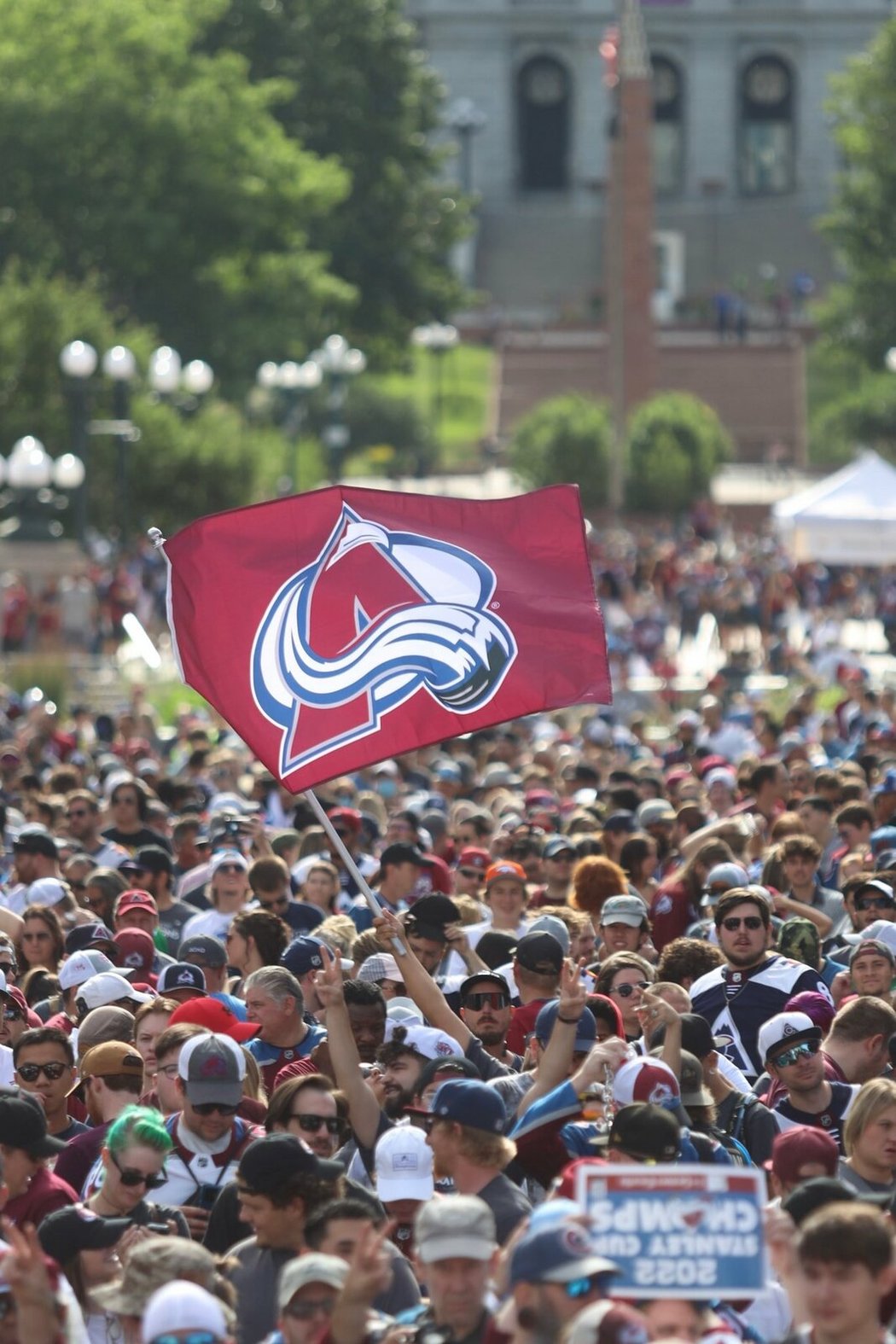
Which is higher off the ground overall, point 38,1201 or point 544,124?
point 544,124

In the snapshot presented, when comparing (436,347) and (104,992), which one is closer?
(104,992)

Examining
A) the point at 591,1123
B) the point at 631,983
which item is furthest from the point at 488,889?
the point at 591,1123

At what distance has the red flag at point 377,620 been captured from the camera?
9.70 meters

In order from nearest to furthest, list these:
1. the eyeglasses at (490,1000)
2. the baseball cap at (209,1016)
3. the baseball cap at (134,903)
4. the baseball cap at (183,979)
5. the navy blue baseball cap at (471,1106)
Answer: the navy blue baseball cap at (471,1106) < the baseball cap at (209,1016) < the eyeglasses at (490,1000) < the baseball cap at (183,979) < the baseball cap at (134,903)

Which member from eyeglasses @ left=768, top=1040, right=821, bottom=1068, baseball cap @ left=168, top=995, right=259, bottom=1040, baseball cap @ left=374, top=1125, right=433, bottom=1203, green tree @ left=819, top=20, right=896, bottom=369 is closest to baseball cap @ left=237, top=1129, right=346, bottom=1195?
baseball cap @ left=374, top=1125, right=433, bottom=1203

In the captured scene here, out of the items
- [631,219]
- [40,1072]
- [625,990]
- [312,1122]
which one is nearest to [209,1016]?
[40,1072]

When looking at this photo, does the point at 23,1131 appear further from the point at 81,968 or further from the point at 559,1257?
the point at 81,968

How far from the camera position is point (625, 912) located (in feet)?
33.6

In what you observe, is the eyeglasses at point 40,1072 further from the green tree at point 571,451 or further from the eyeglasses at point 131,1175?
the green tree at point 571,451

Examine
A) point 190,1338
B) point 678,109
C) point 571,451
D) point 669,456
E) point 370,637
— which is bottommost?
point 669,456

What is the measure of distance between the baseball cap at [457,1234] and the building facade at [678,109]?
89204 millimetres

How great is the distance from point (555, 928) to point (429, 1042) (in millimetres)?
1843

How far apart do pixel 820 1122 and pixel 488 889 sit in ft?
11.1

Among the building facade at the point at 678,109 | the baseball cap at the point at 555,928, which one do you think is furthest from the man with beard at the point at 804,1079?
the building facade at the point at 678,109
